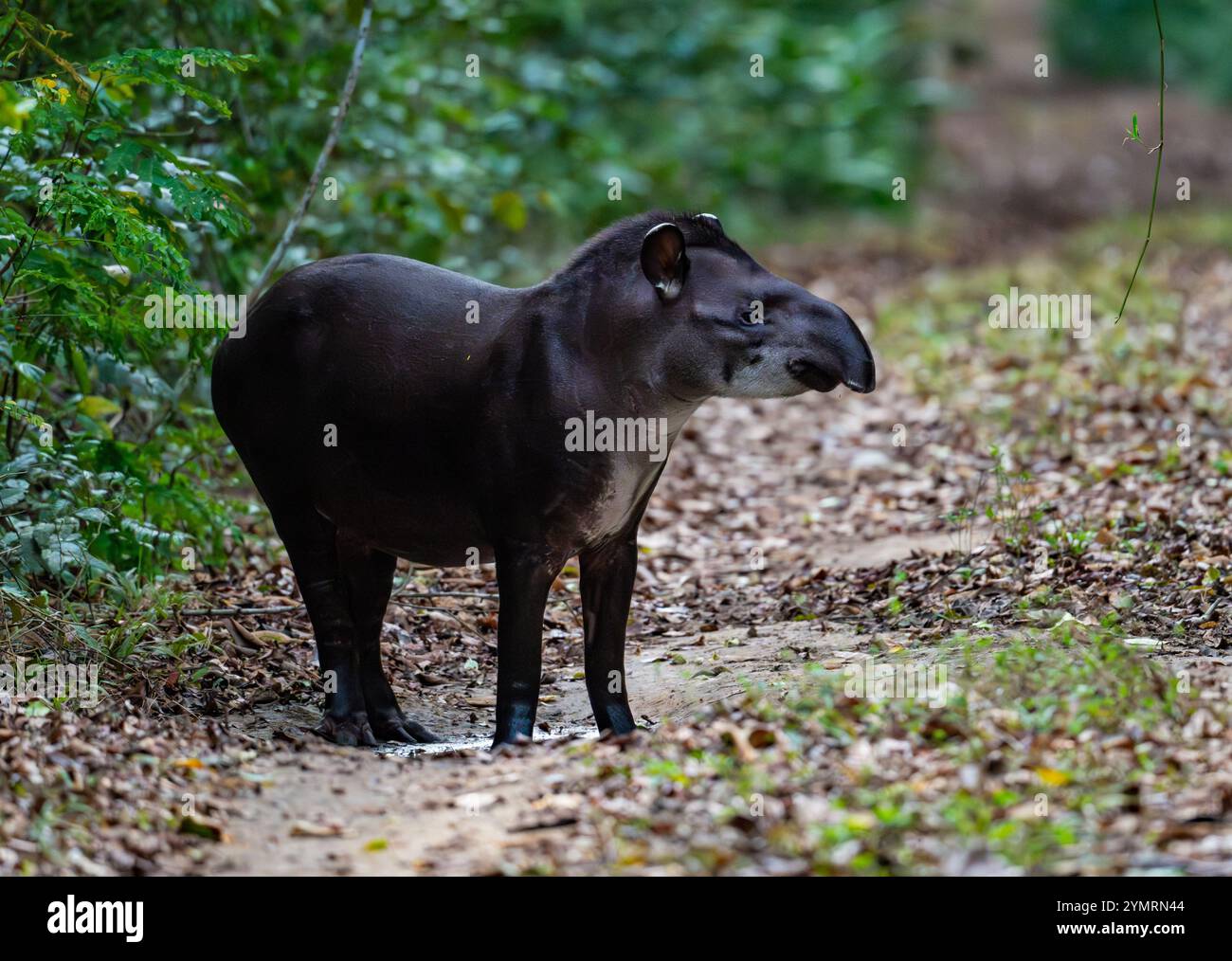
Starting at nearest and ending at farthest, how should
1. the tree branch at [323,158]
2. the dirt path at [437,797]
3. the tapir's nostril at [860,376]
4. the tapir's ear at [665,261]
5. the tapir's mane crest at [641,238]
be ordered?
the dirt path at [437,797] < the tapir's nostril at [860,376] < the tapir's ear at [665,261] < the tapir's mane crest at [641,238] < the tree branch at [323,158]

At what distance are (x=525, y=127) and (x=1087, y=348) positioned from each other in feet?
19.5

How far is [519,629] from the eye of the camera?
20.8ft

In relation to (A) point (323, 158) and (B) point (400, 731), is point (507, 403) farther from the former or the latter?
(A) point (323, 158)

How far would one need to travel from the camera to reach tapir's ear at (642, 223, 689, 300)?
20.3 ft

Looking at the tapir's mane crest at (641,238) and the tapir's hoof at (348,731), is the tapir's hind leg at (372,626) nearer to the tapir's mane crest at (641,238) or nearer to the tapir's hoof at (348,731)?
the tapir's hoof at (348,731)

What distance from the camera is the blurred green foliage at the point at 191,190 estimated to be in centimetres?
699

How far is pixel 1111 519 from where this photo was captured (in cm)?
889

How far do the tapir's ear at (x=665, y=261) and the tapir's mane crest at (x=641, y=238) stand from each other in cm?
14

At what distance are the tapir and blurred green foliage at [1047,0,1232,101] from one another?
23647 millimetres

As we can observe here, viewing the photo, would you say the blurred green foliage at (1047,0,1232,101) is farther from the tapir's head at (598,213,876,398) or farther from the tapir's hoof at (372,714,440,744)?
the tapir's hoof at (372,714,440,744)

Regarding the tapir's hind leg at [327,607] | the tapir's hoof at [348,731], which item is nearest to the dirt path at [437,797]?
the tapir's hoof at [348,731]

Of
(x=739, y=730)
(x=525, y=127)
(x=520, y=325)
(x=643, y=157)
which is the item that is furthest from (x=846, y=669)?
(x=643, y=157)

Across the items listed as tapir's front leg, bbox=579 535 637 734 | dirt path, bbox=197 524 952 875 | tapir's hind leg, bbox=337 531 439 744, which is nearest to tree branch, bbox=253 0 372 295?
tapir's hind leg, bbox=337 531 439 744
